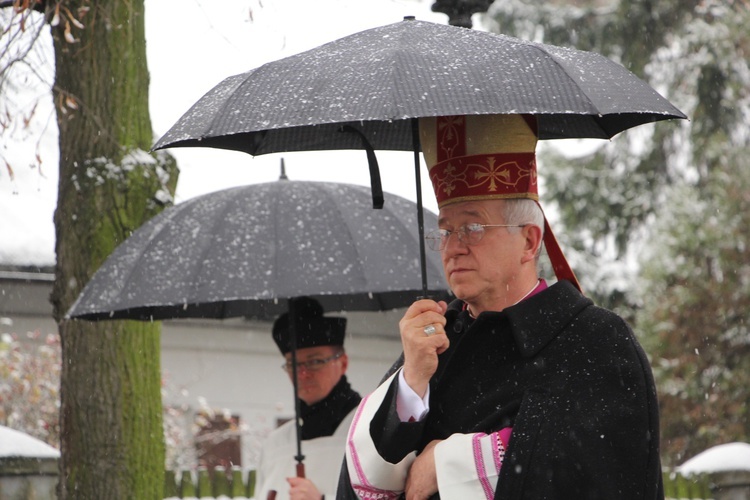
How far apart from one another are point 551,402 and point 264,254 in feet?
6.59

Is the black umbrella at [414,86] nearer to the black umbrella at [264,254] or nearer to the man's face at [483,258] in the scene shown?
the man's face at [483,258]

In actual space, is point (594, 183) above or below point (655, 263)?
above

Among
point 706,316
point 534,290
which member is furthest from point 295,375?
point 706,316

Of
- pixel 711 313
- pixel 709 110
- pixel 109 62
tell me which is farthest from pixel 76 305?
pixel 709 110

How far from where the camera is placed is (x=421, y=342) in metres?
3.30

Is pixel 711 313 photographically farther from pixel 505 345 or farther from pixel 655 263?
pixel 505 345

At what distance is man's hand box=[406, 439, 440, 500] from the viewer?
3.35m

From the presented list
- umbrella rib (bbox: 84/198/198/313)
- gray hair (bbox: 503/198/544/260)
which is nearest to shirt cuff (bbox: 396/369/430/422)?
gray hair (bbox: 503/198/544/260)

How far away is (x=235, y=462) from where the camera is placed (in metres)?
15.3

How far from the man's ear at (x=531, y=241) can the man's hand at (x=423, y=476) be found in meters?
0.60

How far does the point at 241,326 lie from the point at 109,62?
891 cm

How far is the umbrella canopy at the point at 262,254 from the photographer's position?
4898mm

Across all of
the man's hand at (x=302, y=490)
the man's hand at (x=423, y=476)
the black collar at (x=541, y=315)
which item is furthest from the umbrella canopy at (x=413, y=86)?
the man's hand at (x=302, y=490)

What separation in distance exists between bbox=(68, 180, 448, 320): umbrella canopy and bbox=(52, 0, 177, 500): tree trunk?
79 cm
